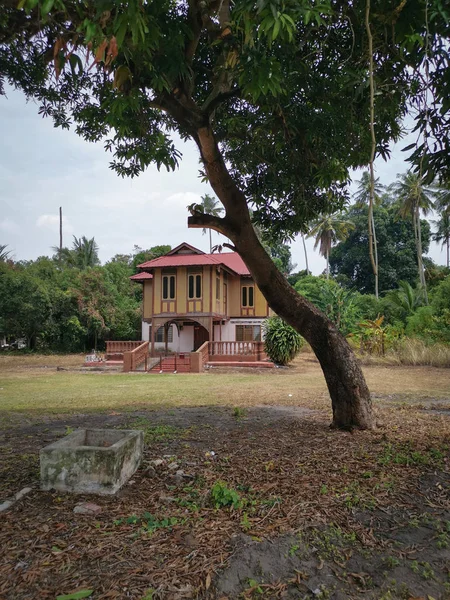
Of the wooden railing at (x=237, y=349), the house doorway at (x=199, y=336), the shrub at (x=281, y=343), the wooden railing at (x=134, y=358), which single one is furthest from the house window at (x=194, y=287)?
the shrub at (x=281, y=343)

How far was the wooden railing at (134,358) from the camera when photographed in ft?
75.6

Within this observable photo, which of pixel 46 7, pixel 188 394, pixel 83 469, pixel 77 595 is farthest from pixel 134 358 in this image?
pixel 46 7

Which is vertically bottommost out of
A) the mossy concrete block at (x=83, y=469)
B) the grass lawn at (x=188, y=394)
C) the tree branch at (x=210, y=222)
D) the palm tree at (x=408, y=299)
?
the grass lawn at (x=188, y=394)

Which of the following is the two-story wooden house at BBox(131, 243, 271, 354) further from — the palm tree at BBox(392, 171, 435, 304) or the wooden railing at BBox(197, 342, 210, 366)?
the palm tree at BBox(392, 171, 435, 304)

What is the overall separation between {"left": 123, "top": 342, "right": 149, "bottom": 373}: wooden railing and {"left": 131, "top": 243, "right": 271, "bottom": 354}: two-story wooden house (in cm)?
293

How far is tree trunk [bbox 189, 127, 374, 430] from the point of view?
20.4 ft

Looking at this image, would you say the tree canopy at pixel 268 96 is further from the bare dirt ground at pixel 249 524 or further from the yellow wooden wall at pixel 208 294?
the yellow wooden wall at pixel 208 294

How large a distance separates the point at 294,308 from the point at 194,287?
2230cm

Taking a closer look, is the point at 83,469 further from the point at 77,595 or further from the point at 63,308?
the point at 63,308

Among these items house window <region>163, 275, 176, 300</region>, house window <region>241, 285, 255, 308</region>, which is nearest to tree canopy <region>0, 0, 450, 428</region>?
house window <region>163, 275, 176, 300</region>

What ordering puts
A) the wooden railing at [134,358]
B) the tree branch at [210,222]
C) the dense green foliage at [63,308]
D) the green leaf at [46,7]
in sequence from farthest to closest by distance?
the dense green foliage at [63,308]
the wooden railing at [134,358]
the tree branch at [210,222]
the green leaf at [46,7]

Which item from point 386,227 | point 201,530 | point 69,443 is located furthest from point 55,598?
point 386,227

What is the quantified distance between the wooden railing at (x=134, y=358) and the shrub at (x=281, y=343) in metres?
6.83

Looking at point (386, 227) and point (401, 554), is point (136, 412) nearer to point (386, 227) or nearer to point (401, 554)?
point (401, 554)
